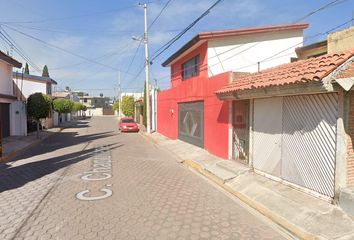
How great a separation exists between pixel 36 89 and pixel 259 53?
23944 mm

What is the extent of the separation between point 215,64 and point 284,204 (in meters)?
10.2

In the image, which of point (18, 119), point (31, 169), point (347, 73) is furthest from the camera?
point (18, 119)

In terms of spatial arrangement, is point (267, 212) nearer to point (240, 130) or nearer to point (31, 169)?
point (240, 130)

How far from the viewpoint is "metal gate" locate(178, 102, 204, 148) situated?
14.2 m

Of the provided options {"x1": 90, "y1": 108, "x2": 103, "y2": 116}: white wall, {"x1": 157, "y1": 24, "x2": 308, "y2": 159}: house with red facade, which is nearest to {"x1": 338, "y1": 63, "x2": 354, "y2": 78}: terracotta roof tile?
{"x1": 157, "y1": 24, "x2": 308, "y2": 159}: house with red facade

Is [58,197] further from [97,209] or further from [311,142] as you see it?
[311,142]

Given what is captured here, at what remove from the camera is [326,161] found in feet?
19.8

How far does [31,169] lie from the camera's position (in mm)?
10219

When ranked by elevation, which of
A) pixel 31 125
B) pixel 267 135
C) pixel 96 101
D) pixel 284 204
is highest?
pixel 96 101

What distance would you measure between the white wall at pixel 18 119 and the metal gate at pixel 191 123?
41.5 ft

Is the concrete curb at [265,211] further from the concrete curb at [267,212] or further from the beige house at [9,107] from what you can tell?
the beige house at [9,107]

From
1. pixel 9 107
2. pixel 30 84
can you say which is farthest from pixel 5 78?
pixel 30 84

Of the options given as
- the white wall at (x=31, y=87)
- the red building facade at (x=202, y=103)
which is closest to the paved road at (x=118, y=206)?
the red building facade at (x=202, y=103)

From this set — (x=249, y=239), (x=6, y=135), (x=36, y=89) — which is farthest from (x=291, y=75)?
(x=36, y=89)
